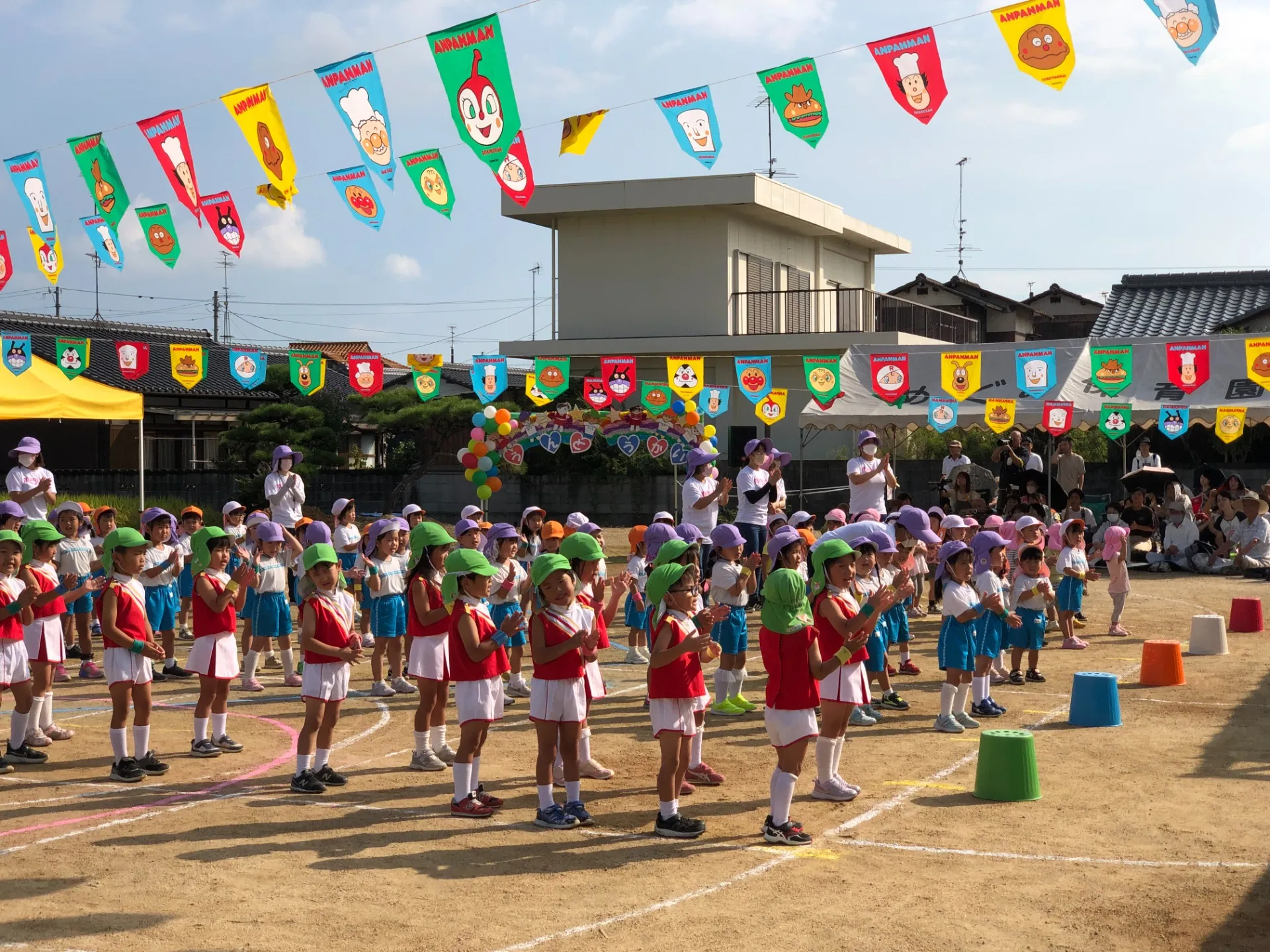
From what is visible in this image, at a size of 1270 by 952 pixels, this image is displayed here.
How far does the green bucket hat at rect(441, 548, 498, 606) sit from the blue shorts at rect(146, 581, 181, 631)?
607 cm

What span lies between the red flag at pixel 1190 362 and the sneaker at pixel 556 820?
18.6 m

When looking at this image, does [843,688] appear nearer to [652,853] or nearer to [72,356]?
[652,853]

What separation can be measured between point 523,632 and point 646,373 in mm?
22214

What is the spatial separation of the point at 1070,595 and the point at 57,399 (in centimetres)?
1469

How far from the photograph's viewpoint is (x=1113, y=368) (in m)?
22.6

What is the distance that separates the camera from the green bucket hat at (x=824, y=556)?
7934mm

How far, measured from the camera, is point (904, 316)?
3825 centimetres

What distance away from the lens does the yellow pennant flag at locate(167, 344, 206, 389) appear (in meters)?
20.5

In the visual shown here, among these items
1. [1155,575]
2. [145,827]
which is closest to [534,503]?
[1155,575]

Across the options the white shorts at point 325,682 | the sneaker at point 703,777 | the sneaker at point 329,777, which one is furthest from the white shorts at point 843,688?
the sneaker at point 329,777

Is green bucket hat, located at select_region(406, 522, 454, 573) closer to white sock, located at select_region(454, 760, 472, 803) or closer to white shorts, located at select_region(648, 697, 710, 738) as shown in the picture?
white sock, located at select_region(454, 760, 472, 803)

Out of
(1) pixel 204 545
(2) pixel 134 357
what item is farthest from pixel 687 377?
(1) pixel 204 545

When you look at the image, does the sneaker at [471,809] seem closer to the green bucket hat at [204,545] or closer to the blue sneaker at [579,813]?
the blue sneaker at [579,813]

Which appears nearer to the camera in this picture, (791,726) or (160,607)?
(791,726)
